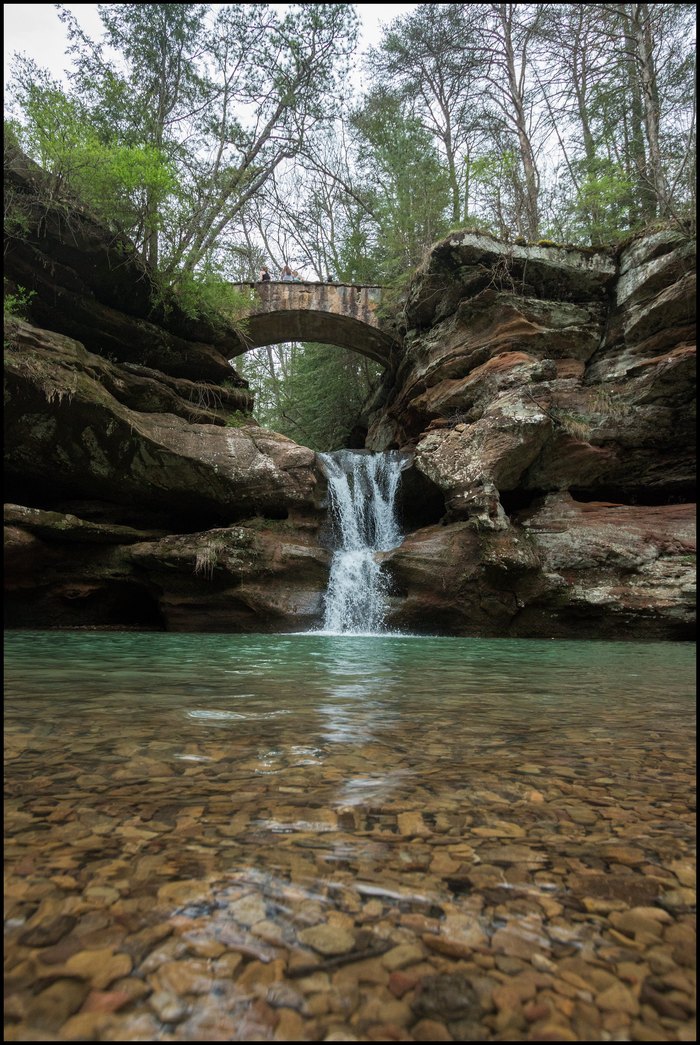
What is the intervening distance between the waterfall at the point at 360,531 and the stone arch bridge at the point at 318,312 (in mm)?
5042

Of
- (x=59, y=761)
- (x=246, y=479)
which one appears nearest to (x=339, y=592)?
(x=246, y=479)

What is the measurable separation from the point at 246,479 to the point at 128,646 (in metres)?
5.18

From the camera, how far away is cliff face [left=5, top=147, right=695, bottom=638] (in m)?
9.81

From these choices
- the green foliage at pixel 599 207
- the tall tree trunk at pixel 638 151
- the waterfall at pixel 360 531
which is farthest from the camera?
the tall tree trunk at pixel 638 151

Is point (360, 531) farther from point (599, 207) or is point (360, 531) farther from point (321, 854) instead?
point (599, 207)

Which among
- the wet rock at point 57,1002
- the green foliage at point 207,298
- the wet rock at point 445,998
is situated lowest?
the wet rock at point 445,998

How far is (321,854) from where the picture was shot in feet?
4.47

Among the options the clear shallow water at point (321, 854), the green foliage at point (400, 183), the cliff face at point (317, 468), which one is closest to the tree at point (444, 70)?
the green foliage at point (400, 183)

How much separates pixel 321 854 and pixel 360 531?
11184 mm

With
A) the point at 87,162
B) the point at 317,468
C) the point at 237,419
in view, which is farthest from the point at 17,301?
the point at 317,468

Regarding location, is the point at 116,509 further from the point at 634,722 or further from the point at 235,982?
the point at 235,982

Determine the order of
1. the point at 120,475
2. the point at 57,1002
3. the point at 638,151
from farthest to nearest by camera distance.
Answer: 1. the point at 638,151
2. the point at 120,475
3. the point at 57,1002

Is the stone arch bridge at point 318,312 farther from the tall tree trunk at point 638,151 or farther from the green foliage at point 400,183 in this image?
the tall tree trunk at point 638,151

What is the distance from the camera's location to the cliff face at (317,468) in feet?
32.2
